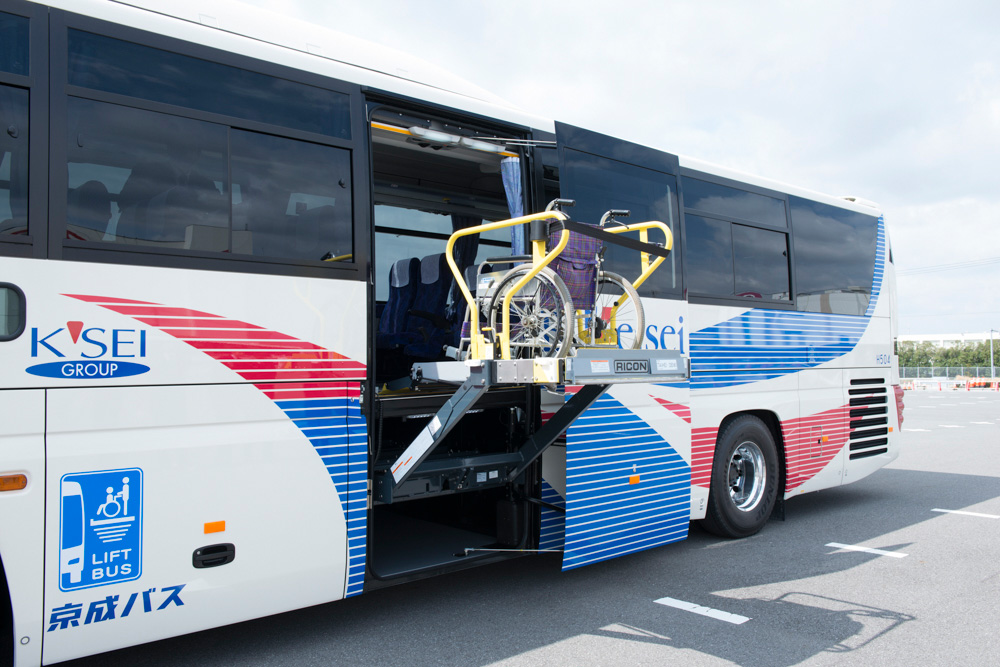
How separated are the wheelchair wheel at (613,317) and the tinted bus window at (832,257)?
281cm

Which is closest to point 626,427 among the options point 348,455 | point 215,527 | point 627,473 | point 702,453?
point 627,473

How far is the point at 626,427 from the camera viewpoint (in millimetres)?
5285

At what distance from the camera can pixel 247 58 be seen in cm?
385

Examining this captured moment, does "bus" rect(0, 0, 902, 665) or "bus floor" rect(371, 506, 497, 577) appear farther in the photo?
"bus floor" rect(371, 506, 497, 577)

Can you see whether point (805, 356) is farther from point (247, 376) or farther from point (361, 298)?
point (247, 376)

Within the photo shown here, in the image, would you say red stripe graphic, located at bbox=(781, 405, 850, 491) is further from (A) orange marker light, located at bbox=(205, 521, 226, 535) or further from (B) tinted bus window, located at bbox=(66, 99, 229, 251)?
(B) tinted bus window, located at bbox=(66, 99, 229, 251)

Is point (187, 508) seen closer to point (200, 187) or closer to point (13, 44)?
point (200, 187)

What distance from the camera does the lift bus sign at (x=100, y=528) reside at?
3174 millimetres

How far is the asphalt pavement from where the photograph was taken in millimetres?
3994

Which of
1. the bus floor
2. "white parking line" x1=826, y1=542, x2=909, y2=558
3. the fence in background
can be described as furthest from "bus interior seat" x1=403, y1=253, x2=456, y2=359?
the fence in background

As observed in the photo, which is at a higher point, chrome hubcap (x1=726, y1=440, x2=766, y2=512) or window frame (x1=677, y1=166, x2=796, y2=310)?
window frame (x1=677, y1=166, x2=796, y2=310)

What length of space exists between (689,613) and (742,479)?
8.07 ft

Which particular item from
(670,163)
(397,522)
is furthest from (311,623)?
(670,163)

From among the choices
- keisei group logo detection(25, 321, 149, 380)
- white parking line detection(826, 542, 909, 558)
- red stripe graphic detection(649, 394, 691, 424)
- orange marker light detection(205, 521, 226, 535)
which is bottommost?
white parking line detection(826, 542, 909, 558)
